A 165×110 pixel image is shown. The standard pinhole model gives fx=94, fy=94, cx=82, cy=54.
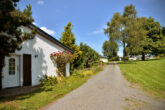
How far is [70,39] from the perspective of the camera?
47.8 feet

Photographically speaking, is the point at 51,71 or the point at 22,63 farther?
the point at 51,71

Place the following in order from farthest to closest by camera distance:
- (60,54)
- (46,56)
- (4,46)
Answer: (60,54) < (46,56) < (4,46)

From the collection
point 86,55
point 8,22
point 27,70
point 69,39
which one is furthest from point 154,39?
point 8,22

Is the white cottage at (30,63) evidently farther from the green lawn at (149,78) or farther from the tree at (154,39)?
the tree at (154,39)

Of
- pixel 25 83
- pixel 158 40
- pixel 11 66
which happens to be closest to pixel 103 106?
pixel 25 83

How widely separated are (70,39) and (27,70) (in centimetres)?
891

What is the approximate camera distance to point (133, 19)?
23938 mm

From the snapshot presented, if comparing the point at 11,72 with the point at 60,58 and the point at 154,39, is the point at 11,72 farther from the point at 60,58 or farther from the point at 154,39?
the point at 154,39

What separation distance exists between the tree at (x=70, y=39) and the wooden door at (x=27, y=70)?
8.11 meters

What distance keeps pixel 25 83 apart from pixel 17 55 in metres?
1.99

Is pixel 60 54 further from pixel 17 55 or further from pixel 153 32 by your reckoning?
pixel 153 32

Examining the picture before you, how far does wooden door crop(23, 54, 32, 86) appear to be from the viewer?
21.2ft

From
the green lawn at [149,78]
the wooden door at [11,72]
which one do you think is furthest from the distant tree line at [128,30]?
the wooden door at [11,72]

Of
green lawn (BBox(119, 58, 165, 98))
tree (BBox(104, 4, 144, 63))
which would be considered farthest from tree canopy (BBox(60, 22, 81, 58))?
tree (BBox(104, 4, 144, 63))
